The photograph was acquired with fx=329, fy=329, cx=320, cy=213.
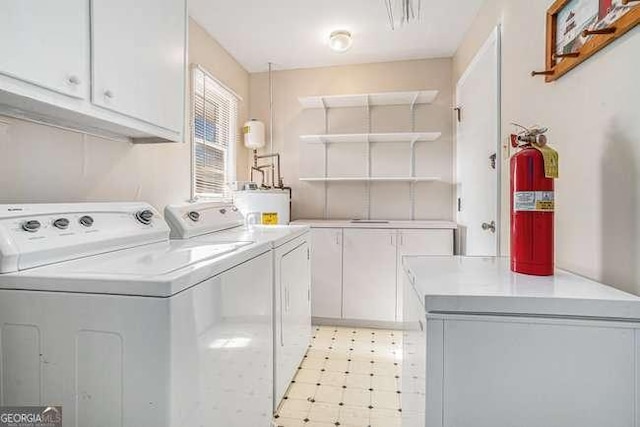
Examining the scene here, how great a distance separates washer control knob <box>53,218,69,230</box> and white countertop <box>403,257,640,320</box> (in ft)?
4.06

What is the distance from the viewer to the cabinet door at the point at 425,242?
287 centimetres

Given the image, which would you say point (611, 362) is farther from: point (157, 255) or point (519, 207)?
point (157, 255)

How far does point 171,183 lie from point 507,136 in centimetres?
223

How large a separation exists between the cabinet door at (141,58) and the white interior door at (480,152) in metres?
1.89

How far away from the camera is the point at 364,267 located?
117 inches

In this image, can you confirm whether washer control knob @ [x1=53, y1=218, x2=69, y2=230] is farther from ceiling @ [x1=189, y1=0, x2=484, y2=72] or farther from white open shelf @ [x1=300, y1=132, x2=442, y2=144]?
white open shelf @ [x1=300, y1=132, x2=442, y2=144]

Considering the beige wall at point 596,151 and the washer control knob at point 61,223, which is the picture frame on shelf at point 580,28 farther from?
the washer control knob at point 61,223

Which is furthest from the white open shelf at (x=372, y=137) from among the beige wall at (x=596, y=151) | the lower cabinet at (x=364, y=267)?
the beige wall at (x=596, y=151)

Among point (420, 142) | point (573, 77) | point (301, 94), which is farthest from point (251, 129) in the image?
point (573, 77)

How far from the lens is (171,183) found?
235 centimetres

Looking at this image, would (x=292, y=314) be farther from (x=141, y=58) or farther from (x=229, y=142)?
(x=229, y=142)

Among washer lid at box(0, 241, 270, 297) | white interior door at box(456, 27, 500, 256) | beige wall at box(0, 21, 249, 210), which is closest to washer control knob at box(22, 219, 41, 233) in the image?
washer lid at box(0, 241, 270, 297)

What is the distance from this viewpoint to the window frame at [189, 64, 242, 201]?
2.59 m

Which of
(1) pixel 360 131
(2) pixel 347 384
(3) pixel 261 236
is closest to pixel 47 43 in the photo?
(3) pixel 261 236
